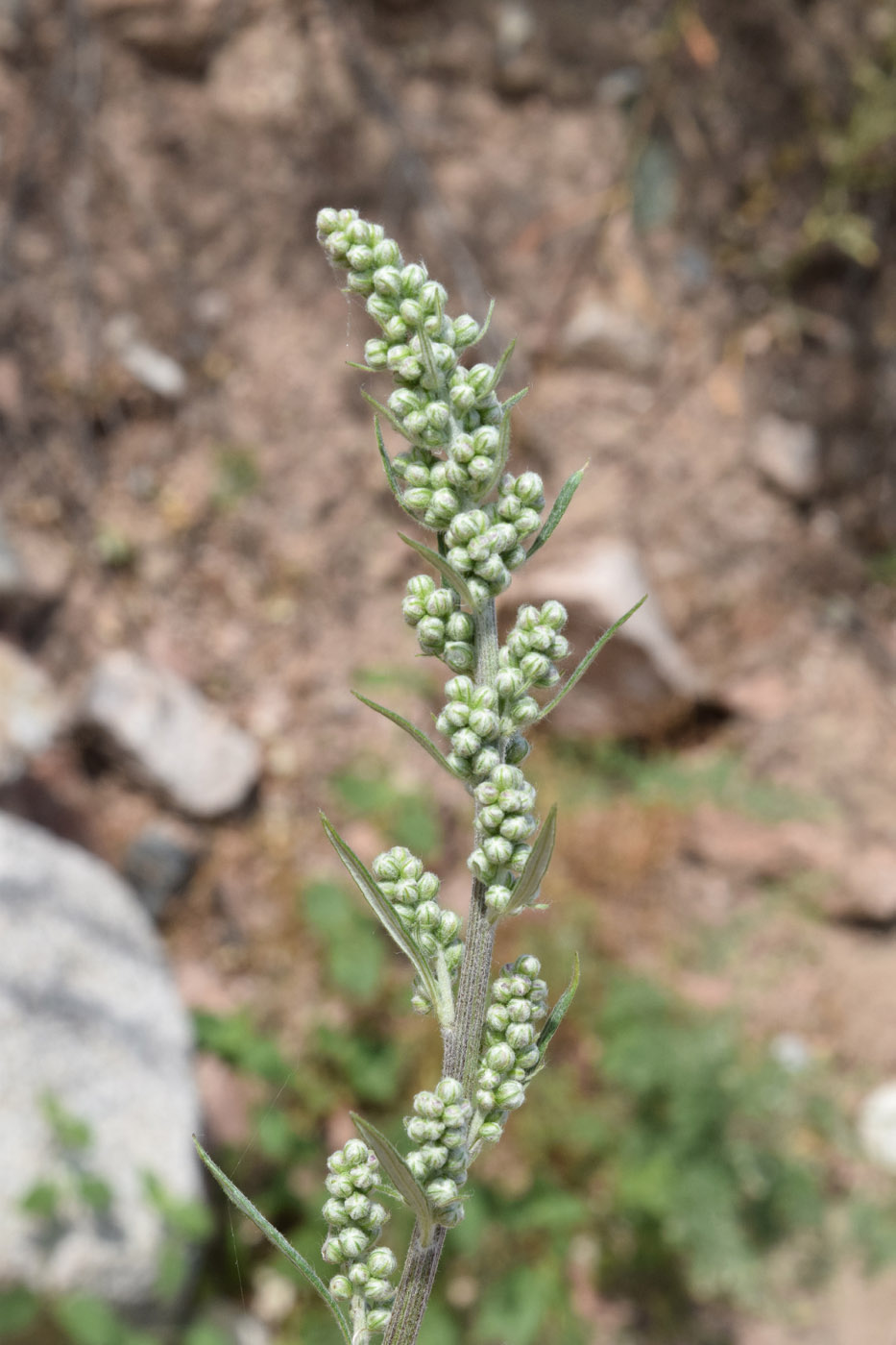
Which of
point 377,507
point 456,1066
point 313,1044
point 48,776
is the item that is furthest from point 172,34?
point 456,1066

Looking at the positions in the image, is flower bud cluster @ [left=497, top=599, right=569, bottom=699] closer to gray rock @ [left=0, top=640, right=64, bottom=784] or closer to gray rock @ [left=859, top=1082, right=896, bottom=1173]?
gray rock @ [left=0, top=640, right=64, bottom=784]

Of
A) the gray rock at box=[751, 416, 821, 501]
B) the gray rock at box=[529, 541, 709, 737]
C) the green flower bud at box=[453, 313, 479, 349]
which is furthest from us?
the gray rock at box=[751, 416, 821, 501]

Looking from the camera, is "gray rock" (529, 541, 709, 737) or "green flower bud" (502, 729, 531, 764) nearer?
"green flower bud" (502, 729, 531, 764)

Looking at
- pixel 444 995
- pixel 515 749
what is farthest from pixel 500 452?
pixel 444 995

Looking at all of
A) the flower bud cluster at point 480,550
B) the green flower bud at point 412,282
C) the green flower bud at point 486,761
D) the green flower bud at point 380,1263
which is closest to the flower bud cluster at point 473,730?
the green flower bud at point 486,761

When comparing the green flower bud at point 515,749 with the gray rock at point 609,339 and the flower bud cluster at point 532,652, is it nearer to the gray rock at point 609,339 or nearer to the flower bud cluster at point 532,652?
the flower bud cluster at point 532,652

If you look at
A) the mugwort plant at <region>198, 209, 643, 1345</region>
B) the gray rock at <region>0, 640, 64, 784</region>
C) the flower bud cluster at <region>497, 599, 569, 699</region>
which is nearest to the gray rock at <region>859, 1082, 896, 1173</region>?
the gray rock at <region>0, 640, 64, 784</region>

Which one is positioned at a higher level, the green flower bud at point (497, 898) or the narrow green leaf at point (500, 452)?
the narrow green leaf at point (500, 452)

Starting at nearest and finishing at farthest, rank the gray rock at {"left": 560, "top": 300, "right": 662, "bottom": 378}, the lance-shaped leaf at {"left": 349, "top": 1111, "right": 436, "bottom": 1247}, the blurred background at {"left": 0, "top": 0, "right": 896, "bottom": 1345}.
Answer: the lance-shaped leaf at {"left": 349, "top": 1111, "right": 436, "bottom": 1247} < the blurred background at {"left": 0, "top": 0, "right": 896, "bottom": 1345} < the gray rock at {"left": 560, "top": 300, "right": 662, "bottom": 378}
